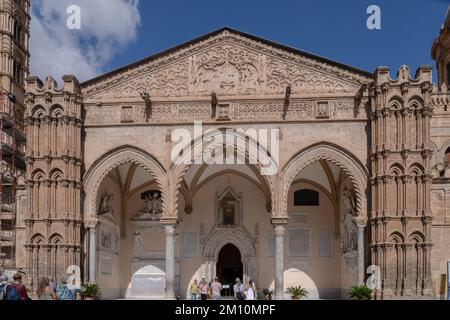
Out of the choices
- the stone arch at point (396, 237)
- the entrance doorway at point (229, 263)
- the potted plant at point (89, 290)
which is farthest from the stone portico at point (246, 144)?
the entrance doorway at point (229, 263)

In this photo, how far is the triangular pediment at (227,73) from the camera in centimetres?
2142

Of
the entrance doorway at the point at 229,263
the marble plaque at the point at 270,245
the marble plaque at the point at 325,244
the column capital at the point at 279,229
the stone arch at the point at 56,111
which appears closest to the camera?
the column capital at the point at 279,229

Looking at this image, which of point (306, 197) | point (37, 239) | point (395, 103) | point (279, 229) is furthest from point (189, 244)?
point (395, 103)

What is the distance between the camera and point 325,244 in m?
24.7

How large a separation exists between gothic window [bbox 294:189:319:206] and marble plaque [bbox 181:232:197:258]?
4697 mm

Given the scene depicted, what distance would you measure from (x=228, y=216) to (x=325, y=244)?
171 inches

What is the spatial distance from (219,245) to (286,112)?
721 centimetres

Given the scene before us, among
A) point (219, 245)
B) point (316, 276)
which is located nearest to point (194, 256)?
point (219, 245)

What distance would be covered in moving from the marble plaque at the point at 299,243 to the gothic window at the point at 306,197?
1.17 meters

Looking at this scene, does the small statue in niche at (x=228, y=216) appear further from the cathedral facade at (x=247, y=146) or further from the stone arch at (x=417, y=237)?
the stone arch at (x=417, y=237)

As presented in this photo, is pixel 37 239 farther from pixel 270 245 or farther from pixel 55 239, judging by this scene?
pixel 270 245

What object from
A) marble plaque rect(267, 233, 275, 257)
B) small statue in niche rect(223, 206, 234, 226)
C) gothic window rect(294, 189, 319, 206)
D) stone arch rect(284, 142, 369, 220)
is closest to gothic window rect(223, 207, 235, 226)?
small statue in niche rect(223, 206, 234, 226)

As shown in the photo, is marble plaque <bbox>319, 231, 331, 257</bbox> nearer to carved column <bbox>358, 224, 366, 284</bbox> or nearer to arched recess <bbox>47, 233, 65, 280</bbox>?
carved column <bbox>358, 224, 366, 284</bbox>
